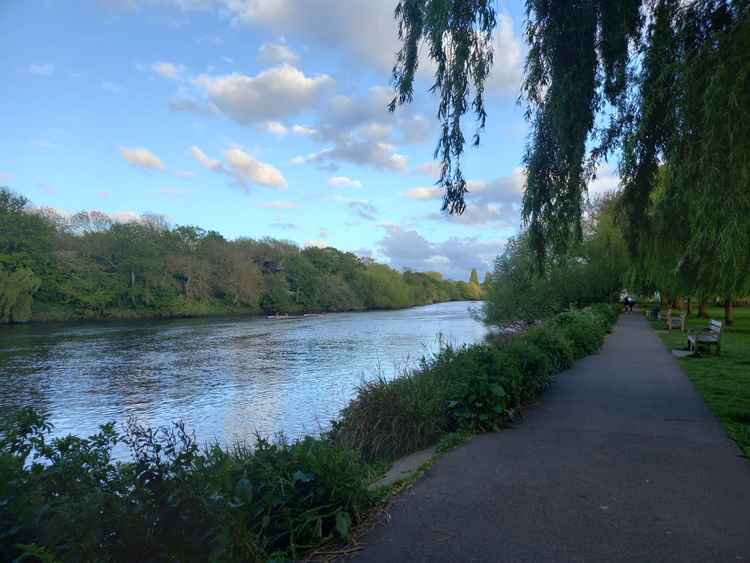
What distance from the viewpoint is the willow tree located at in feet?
15.2

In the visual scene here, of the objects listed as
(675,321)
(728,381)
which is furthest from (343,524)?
(675,321)

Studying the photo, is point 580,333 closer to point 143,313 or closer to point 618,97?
point 618,97

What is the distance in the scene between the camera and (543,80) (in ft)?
22.1

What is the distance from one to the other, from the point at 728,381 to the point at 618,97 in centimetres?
687

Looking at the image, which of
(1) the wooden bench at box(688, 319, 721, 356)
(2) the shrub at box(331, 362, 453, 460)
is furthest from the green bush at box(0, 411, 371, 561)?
(1) the wooden bench at box(688, 319, 721, 356)

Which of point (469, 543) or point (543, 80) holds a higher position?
point (543, 80)

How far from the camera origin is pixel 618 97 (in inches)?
262

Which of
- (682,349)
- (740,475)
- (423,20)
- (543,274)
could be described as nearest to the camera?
(740,475)

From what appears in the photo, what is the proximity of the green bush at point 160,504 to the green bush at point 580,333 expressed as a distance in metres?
10.7

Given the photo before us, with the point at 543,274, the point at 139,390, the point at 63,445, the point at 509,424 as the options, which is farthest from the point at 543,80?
the point at 139,390

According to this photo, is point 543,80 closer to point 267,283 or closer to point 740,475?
point 740,475

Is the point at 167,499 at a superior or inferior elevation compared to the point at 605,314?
inferior

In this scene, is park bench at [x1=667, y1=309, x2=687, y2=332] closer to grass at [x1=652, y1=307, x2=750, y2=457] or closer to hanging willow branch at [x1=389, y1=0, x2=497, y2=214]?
grass at [x1=652, y1=307, x2=750, y2=457]

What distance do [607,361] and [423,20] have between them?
1077cm
